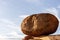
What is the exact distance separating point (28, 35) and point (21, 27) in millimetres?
709

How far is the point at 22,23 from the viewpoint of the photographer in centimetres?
1283

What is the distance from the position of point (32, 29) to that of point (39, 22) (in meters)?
0.58

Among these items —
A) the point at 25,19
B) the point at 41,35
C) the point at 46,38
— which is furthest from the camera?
the point at 25,19

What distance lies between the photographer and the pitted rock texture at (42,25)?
1197cm

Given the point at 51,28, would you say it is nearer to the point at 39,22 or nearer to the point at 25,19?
the point at 39,22

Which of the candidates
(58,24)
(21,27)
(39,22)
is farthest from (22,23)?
(58,24)

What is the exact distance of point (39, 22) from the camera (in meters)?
12.1

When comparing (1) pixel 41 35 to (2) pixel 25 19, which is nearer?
(1) pixel 41 35

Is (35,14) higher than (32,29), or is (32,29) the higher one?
(35,14)

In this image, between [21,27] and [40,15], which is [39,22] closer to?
[40,15]

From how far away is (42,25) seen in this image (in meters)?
12.0

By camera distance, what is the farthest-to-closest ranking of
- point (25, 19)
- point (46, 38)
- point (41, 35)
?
point (25, 19)
point (41, 35)
point (46, 38)

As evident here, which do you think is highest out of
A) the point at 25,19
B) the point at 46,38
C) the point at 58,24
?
the point at 25,19

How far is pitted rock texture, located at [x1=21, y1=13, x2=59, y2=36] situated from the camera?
11969 millimetres
